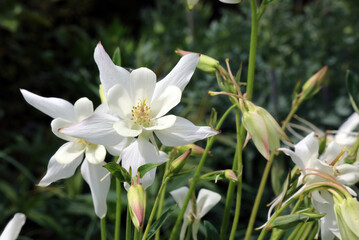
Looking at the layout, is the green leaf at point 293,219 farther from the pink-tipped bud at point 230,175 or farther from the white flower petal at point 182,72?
the white flower petal at point 182,72

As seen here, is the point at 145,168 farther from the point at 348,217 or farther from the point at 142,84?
the point at 348,217

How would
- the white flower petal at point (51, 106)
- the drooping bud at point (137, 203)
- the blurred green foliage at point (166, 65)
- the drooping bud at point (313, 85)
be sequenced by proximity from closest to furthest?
the drooping bud at point (137, 203)
the white flower petal at point (51, 106)
the drooping bud at point (313, 85)
the blurred green foliage at point (166, 65)

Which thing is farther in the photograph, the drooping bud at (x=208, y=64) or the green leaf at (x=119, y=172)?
the drooping bud at (x=208, y=64)

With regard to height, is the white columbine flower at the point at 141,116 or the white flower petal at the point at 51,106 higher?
the white columbine flower at the point at 141,116

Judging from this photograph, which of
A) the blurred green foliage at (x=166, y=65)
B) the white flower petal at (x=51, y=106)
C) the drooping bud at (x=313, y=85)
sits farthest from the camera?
the blurred green foliage at (x=166, y=65)

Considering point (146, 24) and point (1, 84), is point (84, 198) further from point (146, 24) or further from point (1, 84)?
point (146, 24)

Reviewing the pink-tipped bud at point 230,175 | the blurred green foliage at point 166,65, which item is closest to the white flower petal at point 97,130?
the pink-tipped bud at point 230,175

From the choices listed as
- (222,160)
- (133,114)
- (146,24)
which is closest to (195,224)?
(133,114)

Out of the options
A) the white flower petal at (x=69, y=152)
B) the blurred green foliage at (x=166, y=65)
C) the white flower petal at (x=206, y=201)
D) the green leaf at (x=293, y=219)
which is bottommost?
the blurred green foliage at (x=166, y=65)
